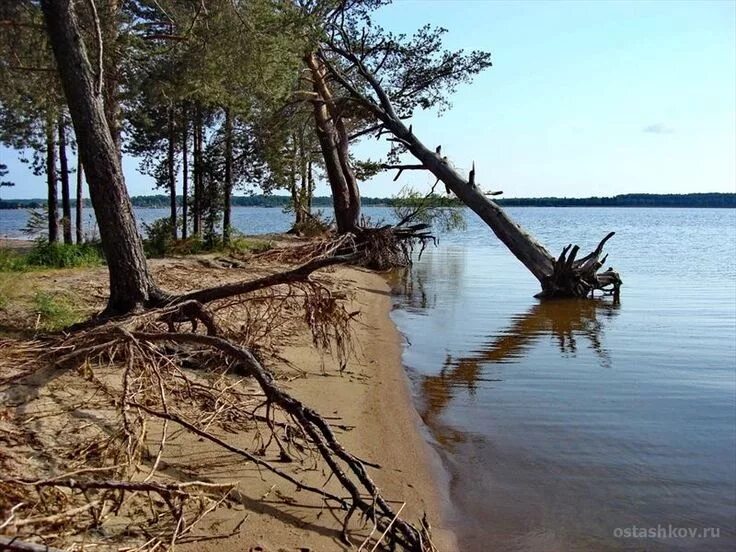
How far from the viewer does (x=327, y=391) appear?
6578mm

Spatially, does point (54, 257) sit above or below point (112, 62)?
below

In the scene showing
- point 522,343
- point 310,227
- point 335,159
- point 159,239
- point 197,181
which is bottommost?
point 522,343

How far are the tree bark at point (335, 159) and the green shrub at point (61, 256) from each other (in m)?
8.44

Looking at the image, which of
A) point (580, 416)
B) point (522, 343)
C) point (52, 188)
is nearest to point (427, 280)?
point (522, 343)

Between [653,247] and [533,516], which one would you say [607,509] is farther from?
[653,247]

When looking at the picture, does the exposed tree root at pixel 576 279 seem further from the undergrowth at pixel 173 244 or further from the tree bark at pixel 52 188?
the tree bark at pixel 52 188

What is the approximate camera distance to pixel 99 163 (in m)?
6.70

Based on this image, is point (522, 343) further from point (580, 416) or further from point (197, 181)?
point (197, 181)

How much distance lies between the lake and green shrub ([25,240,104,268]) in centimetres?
662

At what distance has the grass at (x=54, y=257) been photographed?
12586 millimetres

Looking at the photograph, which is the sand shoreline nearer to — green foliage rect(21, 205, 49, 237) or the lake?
the lake

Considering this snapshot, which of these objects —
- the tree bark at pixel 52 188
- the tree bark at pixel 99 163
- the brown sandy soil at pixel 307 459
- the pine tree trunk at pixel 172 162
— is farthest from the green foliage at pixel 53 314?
the pine tree trunk at pixel 172 162

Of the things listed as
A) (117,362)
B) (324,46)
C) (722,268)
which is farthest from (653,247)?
(117,362)

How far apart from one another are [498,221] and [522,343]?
6875 millimetres
